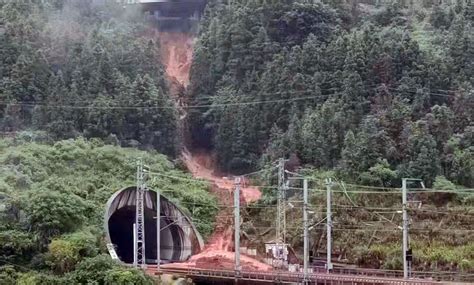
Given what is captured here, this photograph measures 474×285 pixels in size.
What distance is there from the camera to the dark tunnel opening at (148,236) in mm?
45438

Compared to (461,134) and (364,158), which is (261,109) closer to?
(364,158)

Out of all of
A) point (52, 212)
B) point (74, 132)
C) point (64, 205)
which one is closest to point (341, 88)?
point (74, 132)

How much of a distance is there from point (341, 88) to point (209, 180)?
10968mm

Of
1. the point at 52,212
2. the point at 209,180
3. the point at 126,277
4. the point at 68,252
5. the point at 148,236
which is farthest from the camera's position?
the point at 209,180

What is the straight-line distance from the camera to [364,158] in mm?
43562

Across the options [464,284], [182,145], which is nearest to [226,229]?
[182,145]

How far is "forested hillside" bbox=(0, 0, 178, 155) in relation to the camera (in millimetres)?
50625

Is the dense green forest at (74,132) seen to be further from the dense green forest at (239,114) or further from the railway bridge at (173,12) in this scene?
the railway bridge at (173,12)

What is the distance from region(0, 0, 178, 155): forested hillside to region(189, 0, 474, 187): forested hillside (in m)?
4.62

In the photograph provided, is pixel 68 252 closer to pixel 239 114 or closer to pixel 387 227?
pixel 387 227

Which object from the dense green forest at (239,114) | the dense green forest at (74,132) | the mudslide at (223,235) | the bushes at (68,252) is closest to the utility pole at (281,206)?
the dense green forest at (239,114)

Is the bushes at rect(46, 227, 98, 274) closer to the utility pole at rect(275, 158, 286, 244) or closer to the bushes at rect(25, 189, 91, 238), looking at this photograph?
the bushes at rect(25, 189, 91, 238)

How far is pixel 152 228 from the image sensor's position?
47000 millimetres

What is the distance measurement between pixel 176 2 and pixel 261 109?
61.0 feet
